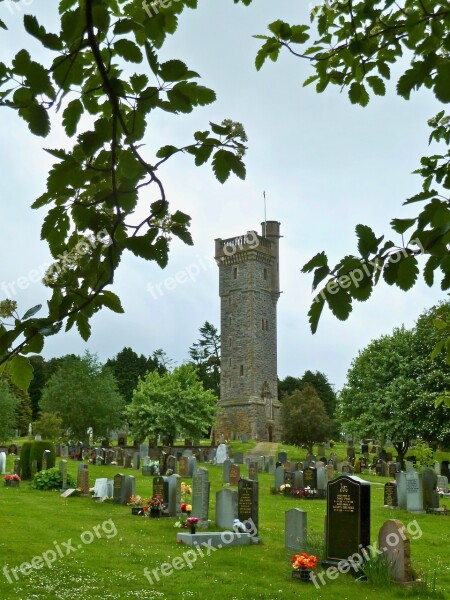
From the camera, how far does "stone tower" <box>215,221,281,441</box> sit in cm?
5894

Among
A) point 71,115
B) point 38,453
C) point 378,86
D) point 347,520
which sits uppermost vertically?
point 378,86

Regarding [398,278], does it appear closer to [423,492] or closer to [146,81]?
[146,81]

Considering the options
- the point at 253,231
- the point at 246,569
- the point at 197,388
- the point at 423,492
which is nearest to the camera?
the point at 246,569

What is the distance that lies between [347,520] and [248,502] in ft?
11.9

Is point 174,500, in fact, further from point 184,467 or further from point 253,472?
point 184,467

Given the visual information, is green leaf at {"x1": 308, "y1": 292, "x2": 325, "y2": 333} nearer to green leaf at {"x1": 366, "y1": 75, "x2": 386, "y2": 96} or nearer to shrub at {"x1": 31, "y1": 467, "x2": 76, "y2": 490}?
green leaf at {"x1": 366, "y1": 75, "x2": 386, "y2": 96}

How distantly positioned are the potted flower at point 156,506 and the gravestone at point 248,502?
2.74 m

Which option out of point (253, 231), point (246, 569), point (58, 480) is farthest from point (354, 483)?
point (253, 231)

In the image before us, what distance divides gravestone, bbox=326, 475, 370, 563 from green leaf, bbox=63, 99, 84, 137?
941cm

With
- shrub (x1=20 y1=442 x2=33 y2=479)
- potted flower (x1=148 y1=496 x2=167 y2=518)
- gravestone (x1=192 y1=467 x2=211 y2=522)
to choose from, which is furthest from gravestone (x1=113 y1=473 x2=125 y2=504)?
shrub (x1=20 y1=442 x2=33 y2=479)

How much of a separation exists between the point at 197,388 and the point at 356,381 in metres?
10.2

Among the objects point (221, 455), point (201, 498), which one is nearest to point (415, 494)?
point (201, 498)

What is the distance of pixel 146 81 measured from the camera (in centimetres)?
262

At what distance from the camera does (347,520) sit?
10.8 meters
